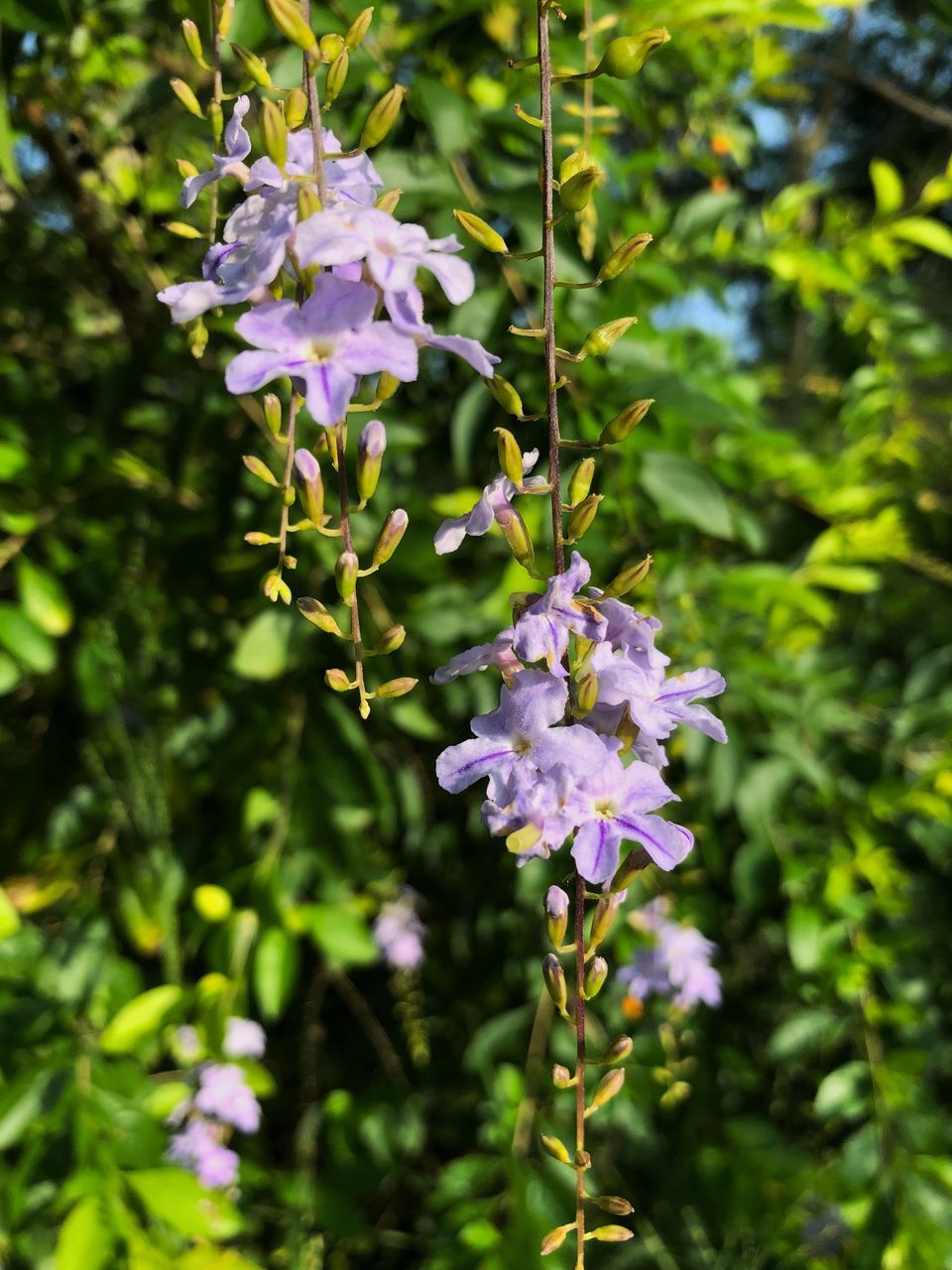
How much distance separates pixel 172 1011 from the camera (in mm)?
1229

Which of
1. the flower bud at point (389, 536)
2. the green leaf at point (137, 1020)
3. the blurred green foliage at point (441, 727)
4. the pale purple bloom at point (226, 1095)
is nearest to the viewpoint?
the flower bud at point (389, 536)

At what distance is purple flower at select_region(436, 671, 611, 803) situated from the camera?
0.50m

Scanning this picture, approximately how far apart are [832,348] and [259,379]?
4.59ft

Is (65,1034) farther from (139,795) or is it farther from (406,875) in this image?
(406,875)

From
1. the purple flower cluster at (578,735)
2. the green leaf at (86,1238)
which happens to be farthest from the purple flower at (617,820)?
the green leaf at (86,1238)

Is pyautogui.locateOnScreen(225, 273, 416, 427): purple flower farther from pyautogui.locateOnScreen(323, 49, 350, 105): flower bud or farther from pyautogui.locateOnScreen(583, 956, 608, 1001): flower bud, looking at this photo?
pyautogui.locateOnScreen(583, 956, 608, 1001): flower bud

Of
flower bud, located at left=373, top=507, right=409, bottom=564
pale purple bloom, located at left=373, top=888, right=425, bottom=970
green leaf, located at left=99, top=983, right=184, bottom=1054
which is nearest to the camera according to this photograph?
flower bud, located at left=373, top=507, right=409, bottom=564

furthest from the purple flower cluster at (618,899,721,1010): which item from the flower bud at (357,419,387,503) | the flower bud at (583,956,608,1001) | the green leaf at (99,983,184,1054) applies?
the flower bud at (357,419,387,503)

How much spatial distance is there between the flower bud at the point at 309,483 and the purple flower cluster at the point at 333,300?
0.05 metres

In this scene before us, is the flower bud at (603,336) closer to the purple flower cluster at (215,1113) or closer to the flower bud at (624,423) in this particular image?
the flower bud at (624,423)

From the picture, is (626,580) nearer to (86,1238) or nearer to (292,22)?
(292,22)

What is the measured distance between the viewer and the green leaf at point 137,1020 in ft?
3.78

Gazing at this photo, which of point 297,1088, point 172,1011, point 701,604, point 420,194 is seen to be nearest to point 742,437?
point 701,604

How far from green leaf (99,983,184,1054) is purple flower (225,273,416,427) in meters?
0.93
